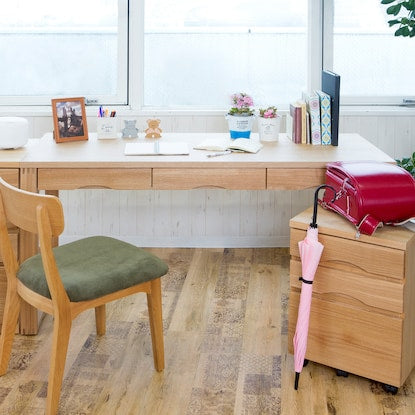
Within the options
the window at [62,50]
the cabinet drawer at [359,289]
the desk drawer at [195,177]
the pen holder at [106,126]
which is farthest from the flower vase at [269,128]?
the window at [62,50]

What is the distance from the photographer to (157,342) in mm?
2686

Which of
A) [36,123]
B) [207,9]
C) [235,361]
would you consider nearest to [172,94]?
[207,9]

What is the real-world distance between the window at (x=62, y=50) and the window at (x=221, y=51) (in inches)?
6.7

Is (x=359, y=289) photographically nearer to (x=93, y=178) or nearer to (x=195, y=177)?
(x=195, y=177)

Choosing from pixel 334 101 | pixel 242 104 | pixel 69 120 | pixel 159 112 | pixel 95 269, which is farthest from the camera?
pixel 159 112

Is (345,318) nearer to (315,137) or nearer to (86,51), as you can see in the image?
(315,137)

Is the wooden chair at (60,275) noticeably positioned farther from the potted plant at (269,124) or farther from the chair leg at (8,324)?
the potted plant at (269,124)

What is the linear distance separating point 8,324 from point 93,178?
0.64 m

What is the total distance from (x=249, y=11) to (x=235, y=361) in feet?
6.78

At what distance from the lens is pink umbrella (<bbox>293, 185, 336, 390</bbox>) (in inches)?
100

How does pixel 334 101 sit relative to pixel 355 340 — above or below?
above

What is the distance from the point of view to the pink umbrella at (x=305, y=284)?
255 centimetres

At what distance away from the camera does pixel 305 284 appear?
2.56 metres

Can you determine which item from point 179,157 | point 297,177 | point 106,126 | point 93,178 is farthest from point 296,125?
point 93,178
